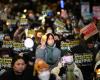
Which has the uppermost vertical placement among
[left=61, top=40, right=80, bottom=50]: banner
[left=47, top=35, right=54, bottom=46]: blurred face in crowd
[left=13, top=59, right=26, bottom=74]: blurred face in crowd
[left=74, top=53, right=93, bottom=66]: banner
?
[left=47, top=35, right=54, bottom=46]: blurred face in crowd

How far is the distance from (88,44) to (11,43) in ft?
7.07

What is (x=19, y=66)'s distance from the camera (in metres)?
12.4

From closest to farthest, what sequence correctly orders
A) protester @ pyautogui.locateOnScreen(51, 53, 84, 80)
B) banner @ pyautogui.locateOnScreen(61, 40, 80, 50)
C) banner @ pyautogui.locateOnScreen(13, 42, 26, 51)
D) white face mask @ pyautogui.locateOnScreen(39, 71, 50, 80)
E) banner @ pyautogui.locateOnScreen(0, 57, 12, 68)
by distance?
white face mask @ pyautogui.locateOnScreen(39, 71, 50, 80) → protester @ pyautogui.locateOnScreen(51, 53, 84, 80) → banner @ pyautogui.locateOnScreen(0, 57, 12, 68) → banner @ pyautogui.locateOnScreen(61, 40, 80, 50) → banner @ pyautogui.locateOnScreen(13, 42, 26, 51)

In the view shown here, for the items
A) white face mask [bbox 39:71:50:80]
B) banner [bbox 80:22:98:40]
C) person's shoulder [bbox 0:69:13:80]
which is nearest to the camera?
white face mask [bbox 39:71:50:80]

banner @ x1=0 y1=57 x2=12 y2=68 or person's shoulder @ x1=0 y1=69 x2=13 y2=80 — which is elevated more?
person's shoulder @ x1=0 y1=69 x2=13 y2=80

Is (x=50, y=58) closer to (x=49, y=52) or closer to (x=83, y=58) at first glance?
(x=49, y=52)

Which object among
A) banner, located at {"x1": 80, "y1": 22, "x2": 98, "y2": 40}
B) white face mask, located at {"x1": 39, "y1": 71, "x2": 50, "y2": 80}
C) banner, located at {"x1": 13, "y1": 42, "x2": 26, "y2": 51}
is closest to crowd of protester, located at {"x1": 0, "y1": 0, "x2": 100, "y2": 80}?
white face mask, located at {"x1": 39, "y1": 71, "x2": 50, "y2": 80}

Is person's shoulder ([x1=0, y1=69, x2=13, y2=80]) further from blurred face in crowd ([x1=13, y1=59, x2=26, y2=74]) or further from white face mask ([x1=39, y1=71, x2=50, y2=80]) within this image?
white face mask ([x1=39, y1=71, x2=50, y2=80])

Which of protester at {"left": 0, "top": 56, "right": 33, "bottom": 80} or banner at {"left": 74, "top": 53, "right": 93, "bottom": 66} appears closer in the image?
protester at {"left": 0, "top": 56, "right": 33, "bottom": 80}

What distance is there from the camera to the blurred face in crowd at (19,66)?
1240 cm

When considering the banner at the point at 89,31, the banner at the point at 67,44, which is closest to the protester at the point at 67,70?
the banner at the point at 67,44

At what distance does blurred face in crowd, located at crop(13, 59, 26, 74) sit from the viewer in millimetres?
12398

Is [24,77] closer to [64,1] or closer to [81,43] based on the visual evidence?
[81,43]

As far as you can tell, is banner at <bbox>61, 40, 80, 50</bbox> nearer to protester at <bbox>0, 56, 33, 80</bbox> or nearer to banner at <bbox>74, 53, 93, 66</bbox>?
banner at <bbox>74, 53, 93, 66</bbox>
